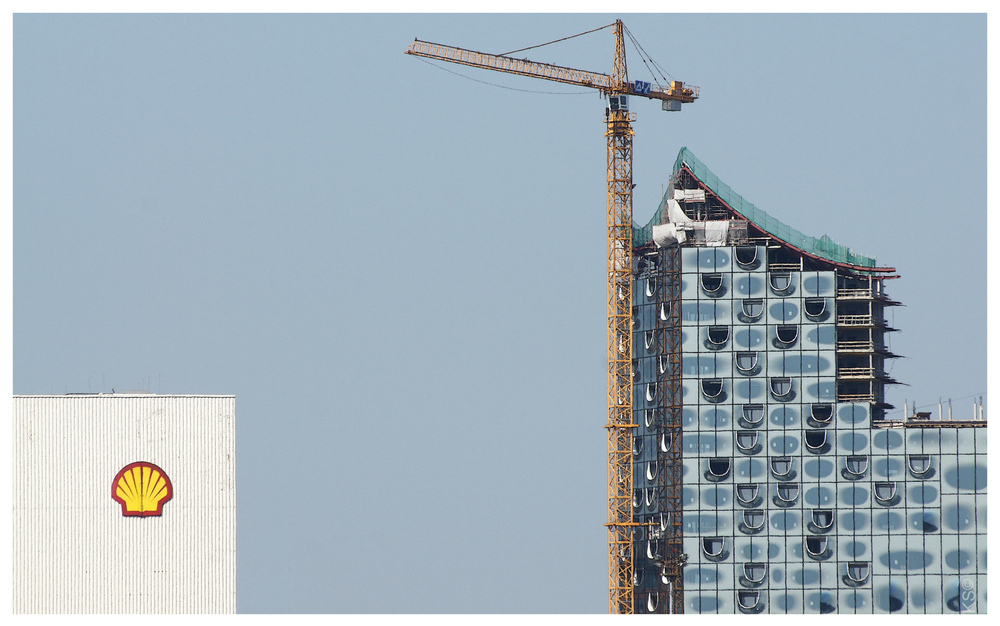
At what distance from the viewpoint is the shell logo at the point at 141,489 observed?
16662cm

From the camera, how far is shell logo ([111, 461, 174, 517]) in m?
167

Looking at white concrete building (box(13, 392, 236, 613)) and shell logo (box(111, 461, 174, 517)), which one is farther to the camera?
shell logo (box(111, 461, 174, 517))

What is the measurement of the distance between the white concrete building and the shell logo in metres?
0.08

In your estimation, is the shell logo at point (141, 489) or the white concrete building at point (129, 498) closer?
the white concrete building at point (129, 498)

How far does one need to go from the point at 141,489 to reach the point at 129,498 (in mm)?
1191

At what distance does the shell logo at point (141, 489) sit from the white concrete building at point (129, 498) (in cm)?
8

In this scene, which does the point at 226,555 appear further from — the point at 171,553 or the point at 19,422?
the point at 19,422

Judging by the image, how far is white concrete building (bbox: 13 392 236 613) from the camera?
165875 millimetres
